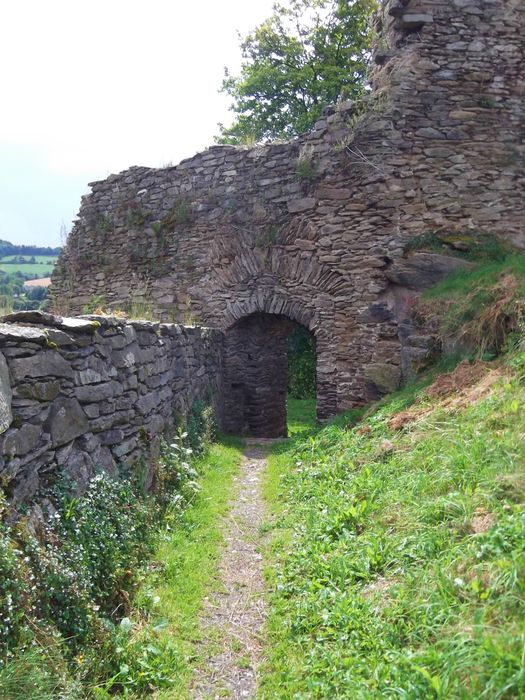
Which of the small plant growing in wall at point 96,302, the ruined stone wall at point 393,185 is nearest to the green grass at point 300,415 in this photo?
the ruined stone wall at point 393,185

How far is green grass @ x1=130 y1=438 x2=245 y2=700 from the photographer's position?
3074mm

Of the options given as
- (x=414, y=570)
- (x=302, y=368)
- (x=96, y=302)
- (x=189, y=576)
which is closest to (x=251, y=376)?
(x=96, y=302)

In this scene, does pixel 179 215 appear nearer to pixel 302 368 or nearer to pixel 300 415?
pixel 300 415

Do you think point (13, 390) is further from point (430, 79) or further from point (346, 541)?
point (430, 79)

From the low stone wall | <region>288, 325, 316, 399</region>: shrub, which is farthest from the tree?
the low stone wall

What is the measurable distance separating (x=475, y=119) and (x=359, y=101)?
183 centimetres

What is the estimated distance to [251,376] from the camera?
32.8ft

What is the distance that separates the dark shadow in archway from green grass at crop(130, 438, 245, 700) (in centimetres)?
428

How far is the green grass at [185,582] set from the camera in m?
3.07

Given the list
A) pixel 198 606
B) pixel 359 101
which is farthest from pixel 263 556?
pixel 359 101

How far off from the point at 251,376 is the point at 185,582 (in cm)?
629

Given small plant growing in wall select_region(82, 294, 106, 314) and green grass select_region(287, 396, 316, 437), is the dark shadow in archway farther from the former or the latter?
small plant growing in wall select_region(82, 294, 106, 314)

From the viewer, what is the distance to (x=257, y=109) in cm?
2028

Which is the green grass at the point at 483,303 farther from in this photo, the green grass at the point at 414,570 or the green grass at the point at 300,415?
the green grass at the point at 300,415
